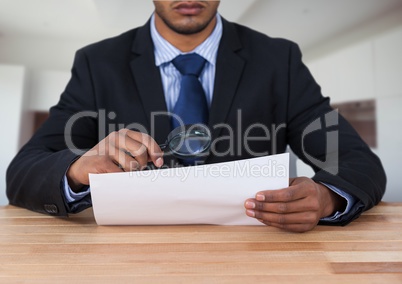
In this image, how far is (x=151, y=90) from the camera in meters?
1.15

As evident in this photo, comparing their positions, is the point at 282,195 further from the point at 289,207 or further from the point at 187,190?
the point at 187,190

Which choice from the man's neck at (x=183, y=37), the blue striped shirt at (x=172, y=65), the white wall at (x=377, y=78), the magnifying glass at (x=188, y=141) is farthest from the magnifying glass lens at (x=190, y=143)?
the white wall at (x=377, y=78)

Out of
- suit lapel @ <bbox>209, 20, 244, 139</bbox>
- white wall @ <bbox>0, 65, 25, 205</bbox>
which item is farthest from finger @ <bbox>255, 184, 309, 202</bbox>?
white wall @ <bbox>0, 65, 25, 205</bbox>

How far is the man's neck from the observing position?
53.0 inches

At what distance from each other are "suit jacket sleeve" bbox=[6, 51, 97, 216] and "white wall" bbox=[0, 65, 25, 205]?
4.28ft

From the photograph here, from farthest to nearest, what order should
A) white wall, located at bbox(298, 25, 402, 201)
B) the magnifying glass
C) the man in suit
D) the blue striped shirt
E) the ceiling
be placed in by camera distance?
1. white wall, located at bbox(298, 25, 402, 201)
2. the ceiling
3. the blue striped shirt
4. the man in suit
5. the magnifying glass

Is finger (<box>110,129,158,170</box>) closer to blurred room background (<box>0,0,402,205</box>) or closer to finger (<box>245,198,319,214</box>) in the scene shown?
finger (<box>245,198,319,214</box>)

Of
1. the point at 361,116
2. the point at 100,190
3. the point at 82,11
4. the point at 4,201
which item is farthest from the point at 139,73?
the point at 361,116

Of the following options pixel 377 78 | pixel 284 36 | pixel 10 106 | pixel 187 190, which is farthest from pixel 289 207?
pixel 377 78

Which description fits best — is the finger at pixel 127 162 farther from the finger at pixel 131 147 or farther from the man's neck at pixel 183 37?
the man's neck at pixel 183 37

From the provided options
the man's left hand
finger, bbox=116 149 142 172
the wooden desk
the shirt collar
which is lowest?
the wooden desk

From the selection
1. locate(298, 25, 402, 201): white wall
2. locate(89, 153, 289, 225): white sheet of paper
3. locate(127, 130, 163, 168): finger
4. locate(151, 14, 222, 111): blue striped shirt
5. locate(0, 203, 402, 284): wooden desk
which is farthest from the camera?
locate(298, 25, 402, 201): white wall

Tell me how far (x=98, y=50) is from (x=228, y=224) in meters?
0.85

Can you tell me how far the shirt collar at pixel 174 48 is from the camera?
1241 millimetres
